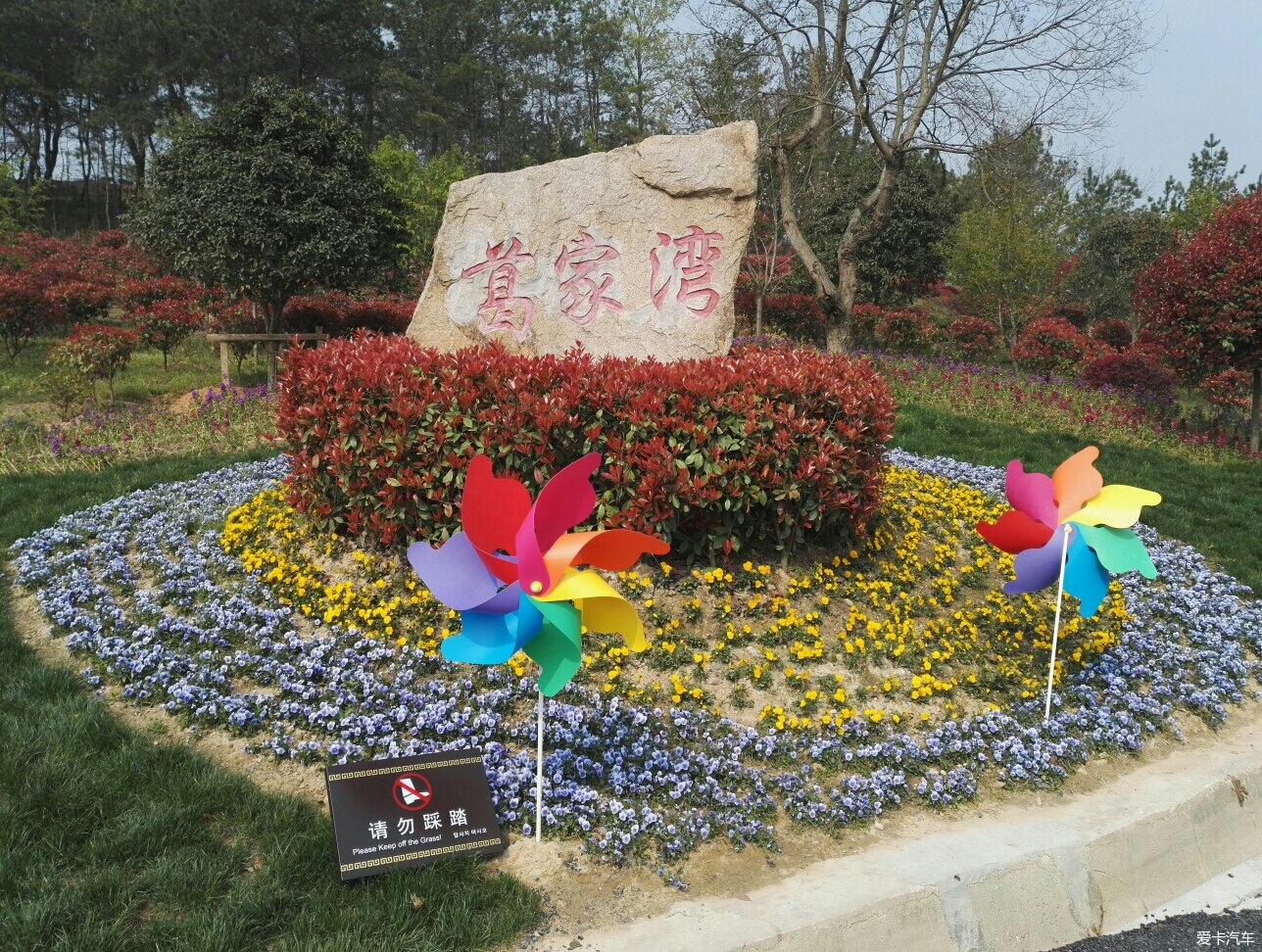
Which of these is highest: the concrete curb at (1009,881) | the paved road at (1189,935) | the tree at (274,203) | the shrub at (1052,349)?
the tree at (274,203)

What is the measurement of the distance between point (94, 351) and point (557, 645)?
842cm

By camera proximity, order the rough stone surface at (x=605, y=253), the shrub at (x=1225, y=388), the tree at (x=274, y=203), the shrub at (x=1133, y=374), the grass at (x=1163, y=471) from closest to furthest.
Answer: the rough stone surface at (x=605, y=253) → the grass at (x=1163, y=471) → the tree at (x=274, y=203) → the shrub at (x=1225, y=388) → the shrub at (x=1133, y=374)

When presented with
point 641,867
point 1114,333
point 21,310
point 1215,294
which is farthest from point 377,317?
point 1114,333

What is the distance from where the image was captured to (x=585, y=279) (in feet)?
20.4

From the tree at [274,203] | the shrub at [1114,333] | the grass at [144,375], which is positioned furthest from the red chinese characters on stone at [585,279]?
the shrub at [1114,333]

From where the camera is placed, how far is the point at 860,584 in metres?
4.79

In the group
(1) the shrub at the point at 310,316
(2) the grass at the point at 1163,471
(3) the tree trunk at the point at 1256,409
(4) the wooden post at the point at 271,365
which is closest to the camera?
(2) the grass at the point at 1163,471

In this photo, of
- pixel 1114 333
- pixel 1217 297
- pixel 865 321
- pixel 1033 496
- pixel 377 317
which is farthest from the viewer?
pixel 1114 333

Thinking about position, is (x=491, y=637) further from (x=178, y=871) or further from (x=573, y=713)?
(x=178, y=871)

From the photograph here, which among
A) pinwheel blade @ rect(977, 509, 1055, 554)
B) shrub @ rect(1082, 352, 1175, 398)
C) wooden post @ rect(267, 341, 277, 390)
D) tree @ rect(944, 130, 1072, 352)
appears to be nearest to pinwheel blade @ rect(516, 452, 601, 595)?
pinwheel blade @ rect(977, 509, 1055, 554)

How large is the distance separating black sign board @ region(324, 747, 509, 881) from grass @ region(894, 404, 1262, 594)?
562 centimetres

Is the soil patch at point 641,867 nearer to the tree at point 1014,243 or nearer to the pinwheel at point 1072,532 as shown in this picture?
the pinwheel at point 1072,532

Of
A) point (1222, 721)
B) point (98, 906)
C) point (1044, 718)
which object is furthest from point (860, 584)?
point (98, 906)

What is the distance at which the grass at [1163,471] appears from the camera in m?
6.66
